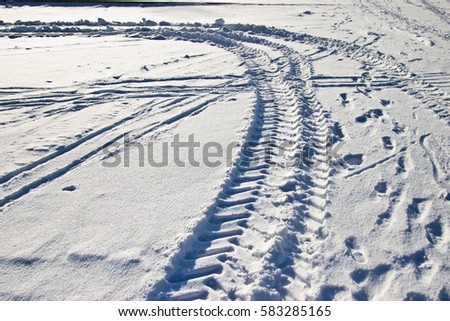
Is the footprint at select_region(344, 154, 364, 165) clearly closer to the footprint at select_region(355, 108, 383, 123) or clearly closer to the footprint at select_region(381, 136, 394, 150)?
the footprint at select_region(381, 136, 394, 150)

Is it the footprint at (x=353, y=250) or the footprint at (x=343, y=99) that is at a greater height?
the footprint at (x=343, y=99)

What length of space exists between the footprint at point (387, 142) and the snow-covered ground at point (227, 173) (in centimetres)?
3

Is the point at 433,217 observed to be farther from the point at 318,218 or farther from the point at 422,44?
the point at 422,44

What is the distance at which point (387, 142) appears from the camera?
168 inches

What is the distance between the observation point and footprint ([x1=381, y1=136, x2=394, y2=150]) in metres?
4.16

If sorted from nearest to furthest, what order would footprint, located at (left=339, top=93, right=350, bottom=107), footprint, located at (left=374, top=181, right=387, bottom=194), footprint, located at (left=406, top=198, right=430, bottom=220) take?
footprint, located at (left=406, top=198, right=430, bottom=220) → footprint, located at (left=374, top=181, right=387, bottom=194) → footprint, located at (left=339, top=93, right=350, bottom=107)

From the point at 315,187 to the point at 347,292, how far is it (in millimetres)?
1189

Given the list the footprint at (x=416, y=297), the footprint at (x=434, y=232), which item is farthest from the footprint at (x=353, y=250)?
the footprint at (x=434, y=232)

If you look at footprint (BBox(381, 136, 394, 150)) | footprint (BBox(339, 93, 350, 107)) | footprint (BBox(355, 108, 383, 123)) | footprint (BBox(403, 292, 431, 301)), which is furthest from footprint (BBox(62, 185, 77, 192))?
footprint (BBox(339, 93, 350, 107))

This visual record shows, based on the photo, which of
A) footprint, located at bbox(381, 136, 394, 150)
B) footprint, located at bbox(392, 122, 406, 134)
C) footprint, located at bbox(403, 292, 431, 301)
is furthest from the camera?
footprint, located at bbox(392, 122, 406, 134)

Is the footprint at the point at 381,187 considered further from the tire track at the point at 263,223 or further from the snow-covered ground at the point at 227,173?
the tire track at the point at 263,223

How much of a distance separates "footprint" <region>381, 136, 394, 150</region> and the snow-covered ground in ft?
0.09

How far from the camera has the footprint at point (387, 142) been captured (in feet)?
13.6
